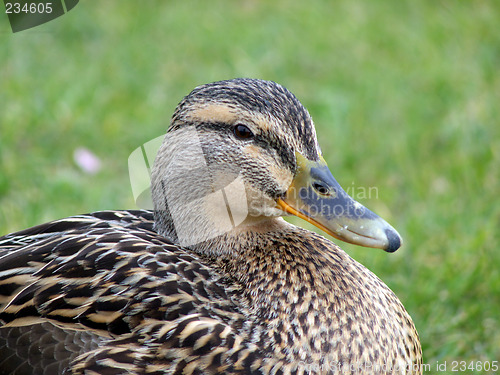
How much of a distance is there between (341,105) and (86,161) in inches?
82.2

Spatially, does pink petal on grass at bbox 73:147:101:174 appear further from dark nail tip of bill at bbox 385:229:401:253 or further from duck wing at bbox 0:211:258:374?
dark nail tip of bill at bbox 385:229:401:253

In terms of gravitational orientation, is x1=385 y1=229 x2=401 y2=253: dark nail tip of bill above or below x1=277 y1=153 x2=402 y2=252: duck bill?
below

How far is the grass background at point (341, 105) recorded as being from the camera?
3.79 meters

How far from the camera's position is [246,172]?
8.57ft

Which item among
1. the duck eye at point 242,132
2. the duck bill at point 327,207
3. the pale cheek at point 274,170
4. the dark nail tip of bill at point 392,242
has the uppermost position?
A: the duck eye at point 242,132

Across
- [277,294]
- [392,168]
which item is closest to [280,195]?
[277,294]

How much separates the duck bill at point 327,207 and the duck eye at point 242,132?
0.21 metres

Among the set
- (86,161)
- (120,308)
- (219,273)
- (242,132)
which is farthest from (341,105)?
(120,308)

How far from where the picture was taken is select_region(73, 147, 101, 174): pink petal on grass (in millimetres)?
4480

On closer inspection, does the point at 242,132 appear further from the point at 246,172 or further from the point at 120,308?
the point at 120,308

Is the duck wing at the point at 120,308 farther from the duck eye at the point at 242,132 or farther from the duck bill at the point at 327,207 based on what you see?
the duck eye at the point at 242,132

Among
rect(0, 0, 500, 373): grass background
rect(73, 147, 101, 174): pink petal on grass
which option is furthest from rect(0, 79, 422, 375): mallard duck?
rect(73, 147, 101, 174): pink petal on grass

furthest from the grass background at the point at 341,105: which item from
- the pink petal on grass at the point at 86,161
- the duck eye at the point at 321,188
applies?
the duck eye at the point at 321,188

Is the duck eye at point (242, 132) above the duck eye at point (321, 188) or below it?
above
